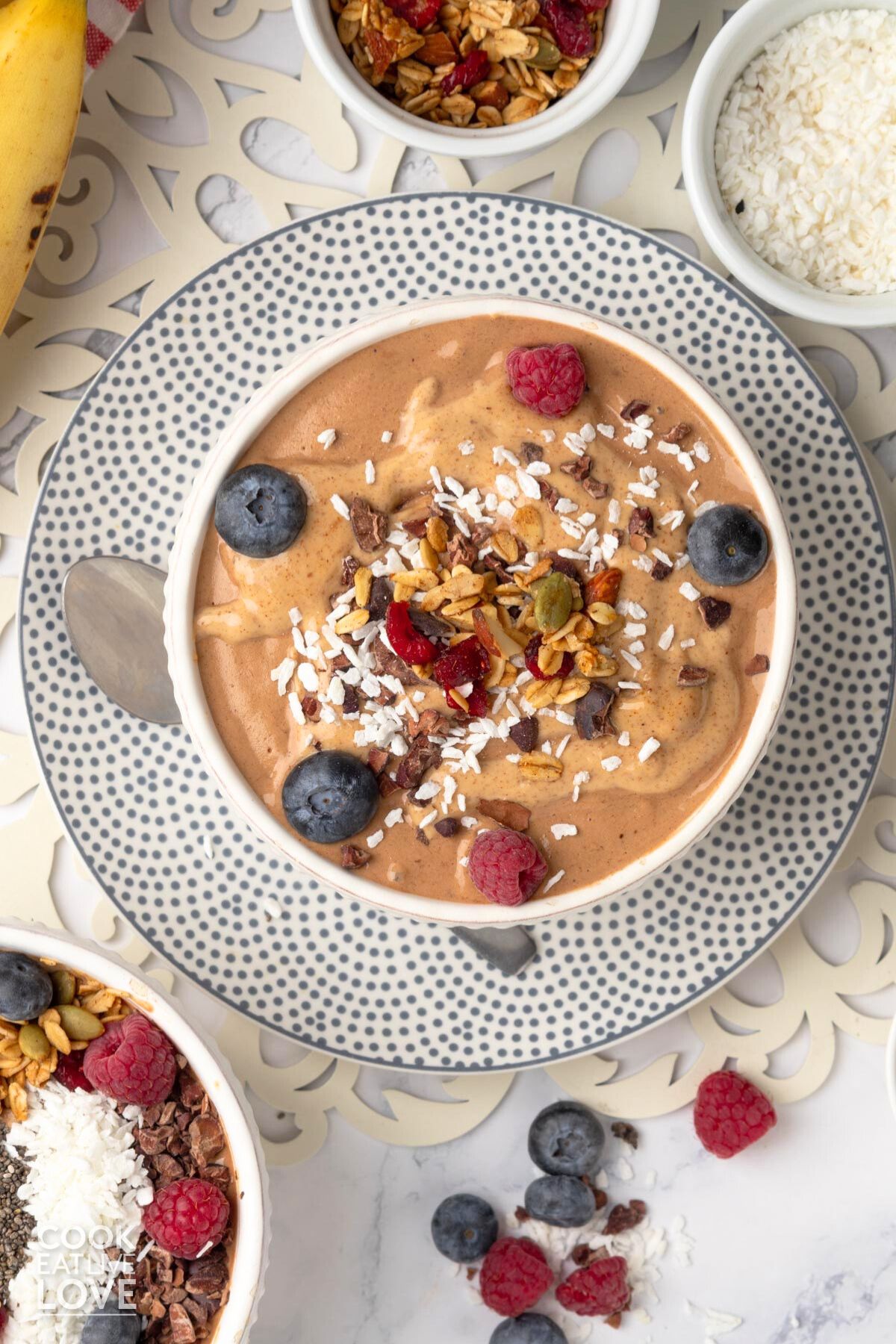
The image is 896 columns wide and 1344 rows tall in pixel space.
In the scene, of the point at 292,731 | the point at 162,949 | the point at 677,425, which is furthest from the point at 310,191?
the point at 162,949

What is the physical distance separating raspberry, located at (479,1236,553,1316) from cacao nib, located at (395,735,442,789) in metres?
1.22

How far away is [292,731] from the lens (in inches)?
80.0

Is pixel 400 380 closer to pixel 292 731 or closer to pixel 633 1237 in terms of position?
pixel 292 731

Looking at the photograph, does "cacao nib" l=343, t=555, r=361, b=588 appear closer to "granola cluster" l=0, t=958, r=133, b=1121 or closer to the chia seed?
"granola cluster" l=0, t=958, r=133, b=1121

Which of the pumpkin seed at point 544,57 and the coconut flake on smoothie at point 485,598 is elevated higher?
the pumpkin seed at point 544,57

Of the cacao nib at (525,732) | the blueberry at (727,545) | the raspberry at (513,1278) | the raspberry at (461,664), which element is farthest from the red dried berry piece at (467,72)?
the raspberry at (513,1278)

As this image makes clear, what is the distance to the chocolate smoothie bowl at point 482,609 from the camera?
1929 mm

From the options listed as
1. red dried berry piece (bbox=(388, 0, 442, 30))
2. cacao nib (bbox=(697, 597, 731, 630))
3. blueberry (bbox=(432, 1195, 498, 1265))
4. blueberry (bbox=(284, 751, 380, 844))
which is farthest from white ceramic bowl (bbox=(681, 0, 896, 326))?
blueberry (bbox=(432, 1195, 498, 1265))

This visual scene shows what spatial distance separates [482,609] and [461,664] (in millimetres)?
98

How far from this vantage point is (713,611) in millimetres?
1964

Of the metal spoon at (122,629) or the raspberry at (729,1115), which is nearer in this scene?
the metal spoon at (122,629)

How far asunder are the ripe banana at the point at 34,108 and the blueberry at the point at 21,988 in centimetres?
131

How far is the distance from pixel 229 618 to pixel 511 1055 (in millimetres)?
1111

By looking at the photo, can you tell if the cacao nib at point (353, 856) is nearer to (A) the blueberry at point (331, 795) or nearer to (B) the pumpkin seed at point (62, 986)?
(A) the blueberry at point (331, 795)
